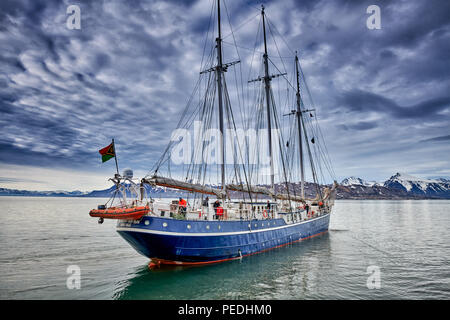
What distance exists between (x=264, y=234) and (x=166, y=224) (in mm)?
11512

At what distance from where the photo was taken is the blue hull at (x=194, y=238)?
1717 cm

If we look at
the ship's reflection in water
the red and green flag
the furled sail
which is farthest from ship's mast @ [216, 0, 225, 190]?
the red and green flag

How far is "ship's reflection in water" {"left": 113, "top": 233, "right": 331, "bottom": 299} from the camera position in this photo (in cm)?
1497

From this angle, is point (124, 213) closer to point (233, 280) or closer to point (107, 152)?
point (107, 152)

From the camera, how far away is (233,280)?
57.0 feet

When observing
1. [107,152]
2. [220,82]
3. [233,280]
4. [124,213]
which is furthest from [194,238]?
[220,82]

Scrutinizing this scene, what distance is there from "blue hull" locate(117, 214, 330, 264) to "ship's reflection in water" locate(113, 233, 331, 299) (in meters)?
0.90

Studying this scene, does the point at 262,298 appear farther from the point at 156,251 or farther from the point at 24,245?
the point at 24,245

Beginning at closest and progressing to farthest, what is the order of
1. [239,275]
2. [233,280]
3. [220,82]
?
1. [233,280]
2. [239,275]
3. [220,82]

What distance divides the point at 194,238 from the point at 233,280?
13.2 ft
